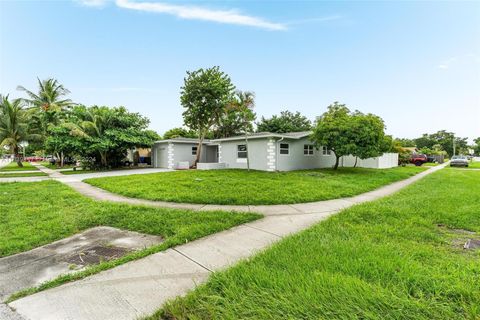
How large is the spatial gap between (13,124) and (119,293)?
29.6 metres

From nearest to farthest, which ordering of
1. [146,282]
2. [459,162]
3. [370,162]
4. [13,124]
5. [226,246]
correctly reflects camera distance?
[146,282] → [226,246] → [370,162] → [13,124] → [459,162]

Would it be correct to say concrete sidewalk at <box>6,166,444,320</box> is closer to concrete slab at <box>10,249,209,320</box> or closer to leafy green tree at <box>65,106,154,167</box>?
concrete slab at <box>10,249,209,320</box>

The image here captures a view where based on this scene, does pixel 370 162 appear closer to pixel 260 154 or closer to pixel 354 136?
pixel 354 136

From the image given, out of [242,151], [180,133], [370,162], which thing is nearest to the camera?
[242,151]

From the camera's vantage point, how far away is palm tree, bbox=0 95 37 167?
21750 mm

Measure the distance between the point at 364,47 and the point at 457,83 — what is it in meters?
7.03

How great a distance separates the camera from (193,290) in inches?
93.1

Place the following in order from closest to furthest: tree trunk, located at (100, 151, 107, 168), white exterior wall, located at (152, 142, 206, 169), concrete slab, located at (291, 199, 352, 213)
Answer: concrete slab, located at (291, 199, 352, 213) → tree trunk, located at (100, 151, 107, 168) → white exterior wall, located at (152, 142, 206, 169)

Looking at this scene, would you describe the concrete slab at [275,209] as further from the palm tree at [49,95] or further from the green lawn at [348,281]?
the palm tree at [49,95]

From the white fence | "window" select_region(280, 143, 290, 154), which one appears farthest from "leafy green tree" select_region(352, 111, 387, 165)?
the white fence

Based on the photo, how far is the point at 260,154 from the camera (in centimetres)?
1573

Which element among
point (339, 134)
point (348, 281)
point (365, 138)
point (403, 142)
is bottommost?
point (348, 281)

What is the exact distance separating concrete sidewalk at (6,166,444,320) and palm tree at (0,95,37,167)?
2764cm

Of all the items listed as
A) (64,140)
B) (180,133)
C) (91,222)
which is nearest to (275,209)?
(91,222)
